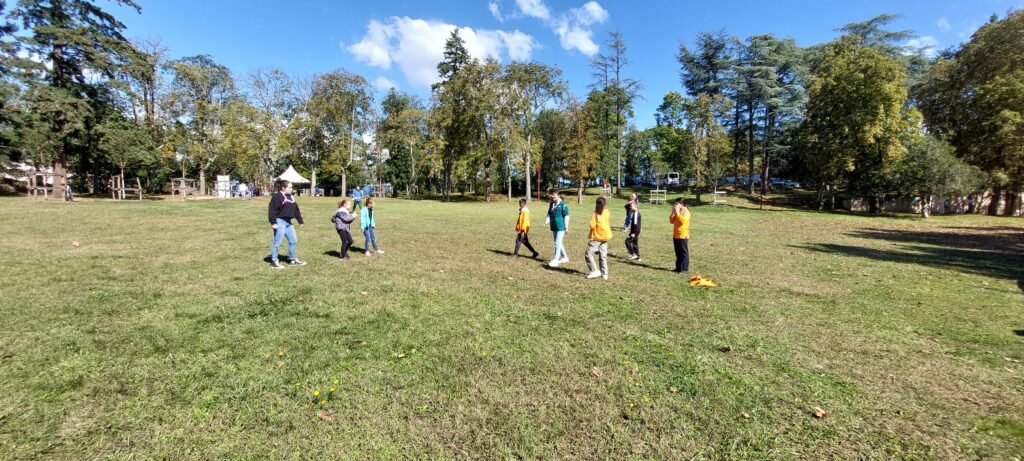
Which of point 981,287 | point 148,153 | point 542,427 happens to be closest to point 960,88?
point 981,287

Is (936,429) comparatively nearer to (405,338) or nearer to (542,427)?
(542,427)

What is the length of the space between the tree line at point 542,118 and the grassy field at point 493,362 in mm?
25636

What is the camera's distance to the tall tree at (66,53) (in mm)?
27953

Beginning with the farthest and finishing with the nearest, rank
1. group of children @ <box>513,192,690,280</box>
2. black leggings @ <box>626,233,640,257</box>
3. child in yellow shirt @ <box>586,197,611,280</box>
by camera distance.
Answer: black leggings @ <box>626,233,640,257</box>
group of children @ <box>513,192,690,280</box>
child in yellow shirt @ <box>586,197,611,280</box>

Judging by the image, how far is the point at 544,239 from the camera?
1575 centimetres

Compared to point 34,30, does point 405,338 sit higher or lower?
lower

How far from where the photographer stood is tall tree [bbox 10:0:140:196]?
91.7ft

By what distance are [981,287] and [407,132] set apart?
54465 mm

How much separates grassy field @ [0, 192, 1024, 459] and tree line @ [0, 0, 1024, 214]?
25.6 m

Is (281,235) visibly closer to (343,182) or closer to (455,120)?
(455,120)

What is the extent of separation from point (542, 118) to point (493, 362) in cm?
5333

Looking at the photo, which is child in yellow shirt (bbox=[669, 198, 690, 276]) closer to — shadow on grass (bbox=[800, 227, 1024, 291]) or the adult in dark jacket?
the adult in dark jacket

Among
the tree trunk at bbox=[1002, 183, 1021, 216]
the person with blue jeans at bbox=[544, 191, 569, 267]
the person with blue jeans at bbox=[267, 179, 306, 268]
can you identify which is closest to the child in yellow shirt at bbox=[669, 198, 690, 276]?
the person with blue jeans at bbox=[544, 191, 569, 267]

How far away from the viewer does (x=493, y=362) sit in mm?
4902
